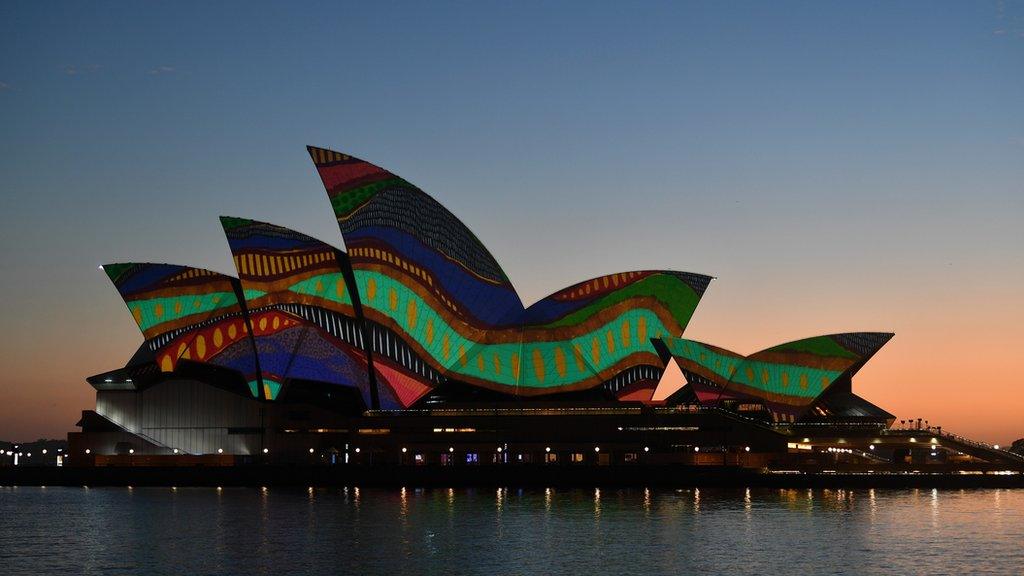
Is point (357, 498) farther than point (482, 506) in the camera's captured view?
Yes

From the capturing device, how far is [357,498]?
74125 millimetres

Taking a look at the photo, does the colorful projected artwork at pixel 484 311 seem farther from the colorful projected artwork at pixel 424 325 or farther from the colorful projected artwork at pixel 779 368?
the colorful projected artwork at pixel 779 368

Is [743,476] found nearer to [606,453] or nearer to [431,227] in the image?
[606,453]

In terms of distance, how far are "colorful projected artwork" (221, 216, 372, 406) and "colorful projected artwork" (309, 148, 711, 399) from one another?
2.26 meters

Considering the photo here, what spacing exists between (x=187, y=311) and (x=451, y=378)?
1793 cm

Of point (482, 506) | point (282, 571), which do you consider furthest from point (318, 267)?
point (282, 571)

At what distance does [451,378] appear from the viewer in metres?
88.4

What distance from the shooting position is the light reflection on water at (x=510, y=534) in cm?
4431

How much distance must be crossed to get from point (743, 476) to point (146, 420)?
4063 centimetres

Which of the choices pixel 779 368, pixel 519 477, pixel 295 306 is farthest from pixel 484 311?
pixel 779 368

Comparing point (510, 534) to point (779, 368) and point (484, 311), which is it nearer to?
point (484, 311)

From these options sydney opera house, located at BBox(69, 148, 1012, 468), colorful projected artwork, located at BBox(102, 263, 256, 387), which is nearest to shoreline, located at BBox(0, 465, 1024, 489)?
sydney opera house, located at BBox(69, 148, 1012, 468)

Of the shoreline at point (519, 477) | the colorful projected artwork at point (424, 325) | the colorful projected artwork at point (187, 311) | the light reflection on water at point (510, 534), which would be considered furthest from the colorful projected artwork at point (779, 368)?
the colorful projected artwork at point (187, 311)

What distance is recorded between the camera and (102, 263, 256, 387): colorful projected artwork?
85.6m
